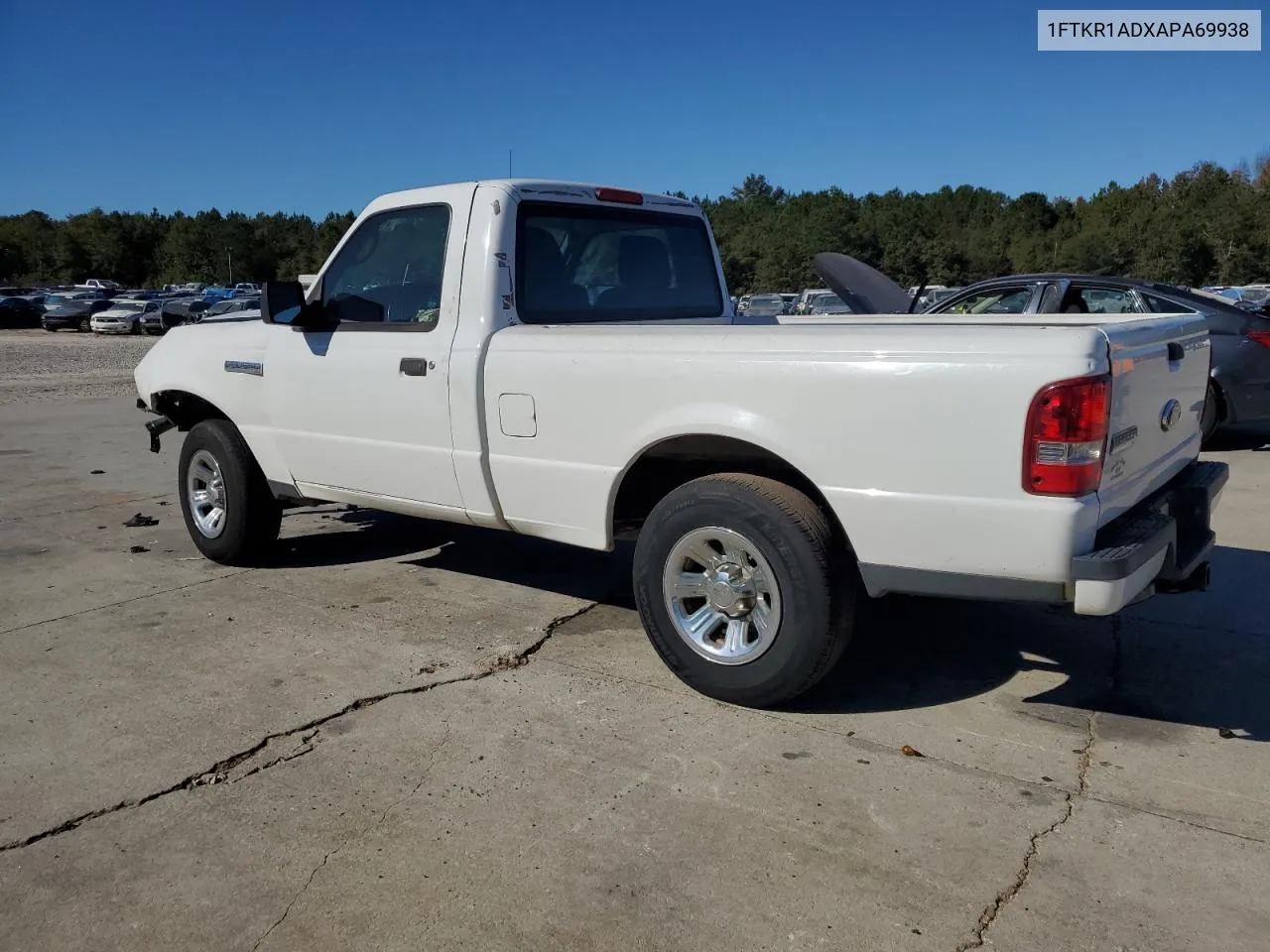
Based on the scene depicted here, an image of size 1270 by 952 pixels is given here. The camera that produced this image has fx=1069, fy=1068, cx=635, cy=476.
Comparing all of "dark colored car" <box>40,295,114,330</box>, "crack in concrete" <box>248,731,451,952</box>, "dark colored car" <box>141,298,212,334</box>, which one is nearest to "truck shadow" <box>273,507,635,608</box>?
"crack in concrete" <box>248,731,451,952</box>

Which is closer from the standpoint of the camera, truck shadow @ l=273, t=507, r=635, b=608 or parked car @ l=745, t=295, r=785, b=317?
truck shadow @ l=273, t=507, r=635, b=608

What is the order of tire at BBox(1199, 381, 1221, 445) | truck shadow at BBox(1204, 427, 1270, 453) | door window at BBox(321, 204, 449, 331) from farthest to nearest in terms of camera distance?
truck shadow at BBox(1204, 427, 1270, 453), tire at BBox(1199, 381, 1221, 445), door window at BBox(321, 204, 449, 331)

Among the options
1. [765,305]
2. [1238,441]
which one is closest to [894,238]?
[765,305]

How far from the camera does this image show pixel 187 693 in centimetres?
432

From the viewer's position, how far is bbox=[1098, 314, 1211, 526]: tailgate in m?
3.47

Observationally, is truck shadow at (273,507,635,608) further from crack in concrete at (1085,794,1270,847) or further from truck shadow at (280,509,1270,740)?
crack in concrete at (1085,794,1270,847)

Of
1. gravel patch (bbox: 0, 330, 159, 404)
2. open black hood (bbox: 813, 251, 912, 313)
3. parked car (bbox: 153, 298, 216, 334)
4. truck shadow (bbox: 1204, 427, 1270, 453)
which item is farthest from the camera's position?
parked car (bbox: 153, 298, 216, 334)

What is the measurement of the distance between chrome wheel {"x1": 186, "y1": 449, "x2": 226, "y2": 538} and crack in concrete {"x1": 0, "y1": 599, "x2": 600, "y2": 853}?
2.31 m

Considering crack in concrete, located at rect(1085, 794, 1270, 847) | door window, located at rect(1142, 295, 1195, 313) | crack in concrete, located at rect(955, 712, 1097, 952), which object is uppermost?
door window, located at rect(1142, 295, 1195, 313)

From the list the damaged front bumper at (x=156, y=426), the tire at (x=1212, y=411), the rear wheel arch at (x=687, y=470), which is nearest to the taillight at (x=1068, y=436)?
the rear wheel arch at (x=687, y=470)

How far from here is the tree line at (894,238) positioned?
66875 millimetres

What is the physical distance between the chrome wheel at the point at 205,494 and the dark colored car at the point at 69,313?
41.3 meters

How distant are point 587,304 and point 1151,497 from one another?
105 inches

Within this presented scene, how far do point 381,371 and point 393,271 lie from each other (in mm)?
545
